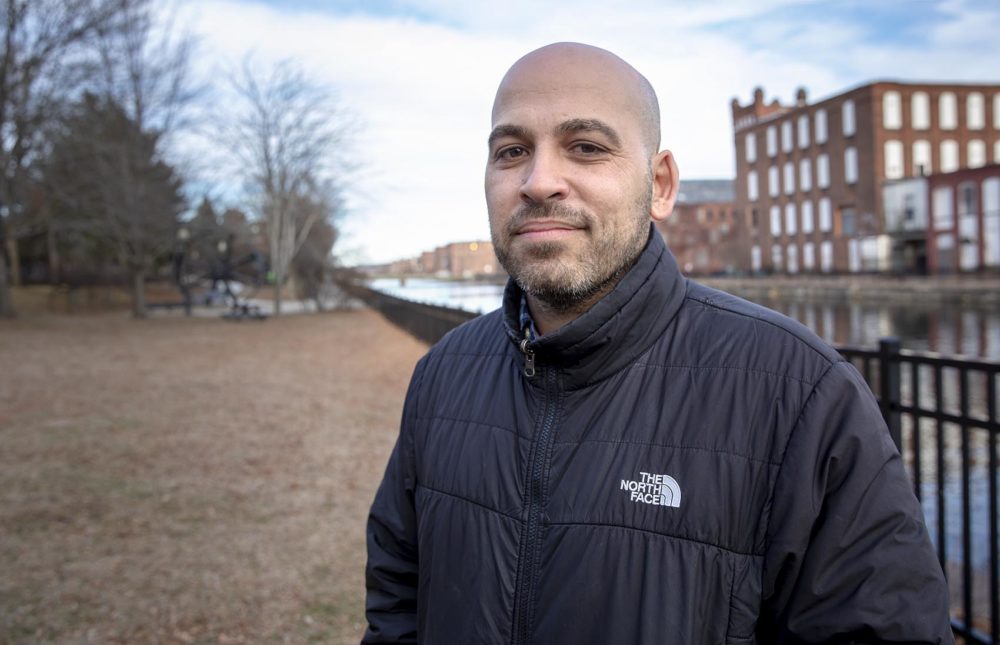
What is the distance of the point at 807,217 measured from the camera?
216ft

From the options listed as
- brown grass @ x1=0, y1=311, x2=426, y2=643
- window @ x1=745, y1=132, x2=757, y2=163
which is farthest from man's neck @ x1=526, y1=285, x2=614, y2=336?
window @ x1=745, y1=132, x2=757, y2=163

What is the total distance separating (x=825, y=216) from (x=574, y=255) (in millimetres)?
67891

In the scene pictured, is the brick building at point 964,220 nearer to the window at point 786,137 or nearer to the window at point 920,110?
the window at point 920,110

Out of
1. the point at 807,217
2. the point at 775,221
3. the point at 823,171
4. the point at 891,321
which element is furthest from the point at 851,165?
the point at 891,321

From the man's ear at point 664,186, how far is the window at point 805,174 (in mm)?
69367

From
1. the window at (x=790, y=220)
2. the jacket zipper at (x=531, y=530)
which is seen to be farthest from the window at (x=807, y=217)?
the jacket zipper at (x=531, y=530)

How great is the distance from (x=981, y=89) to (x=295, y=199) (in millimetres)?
54165

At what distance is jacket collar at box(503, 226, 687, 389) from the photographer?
162 cm

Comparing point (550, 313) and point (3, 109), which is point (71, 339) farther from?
point (550, 313)

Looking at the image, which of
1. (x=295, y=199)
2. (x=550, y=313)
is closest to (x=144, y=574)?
(x=550, y=313)

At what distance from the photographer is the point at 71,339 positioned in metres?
20.0

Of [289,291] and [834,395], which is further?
[289,291]

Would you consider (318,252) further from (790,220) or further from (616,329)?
(790,220)

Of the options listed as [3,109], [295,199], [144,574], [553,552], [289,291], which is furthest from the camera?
[289,291]
